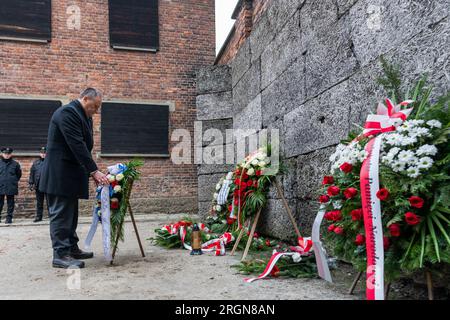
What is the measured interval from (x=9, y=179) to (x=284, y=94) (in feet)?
23.6

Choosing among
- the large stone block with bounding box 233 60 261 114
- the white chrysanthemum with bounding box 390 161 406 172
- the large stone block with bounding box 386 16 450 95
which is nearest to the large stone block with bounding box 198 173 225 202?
the large stone block with bounding box 233 60 261 114

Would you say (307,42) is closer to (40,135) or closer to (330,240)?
(330,240)

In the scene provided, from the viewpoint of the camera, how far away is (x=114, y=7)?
11.2m

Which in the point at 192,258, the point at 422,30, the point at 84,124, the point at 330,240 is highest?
the point at 422,30

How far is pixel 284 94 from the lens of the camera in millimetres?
5117

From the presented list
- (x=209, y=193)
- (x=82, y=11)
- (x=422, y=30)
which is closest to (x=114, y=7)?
(x=82, y=11)

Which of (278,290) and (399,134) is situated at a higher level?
(399,134)

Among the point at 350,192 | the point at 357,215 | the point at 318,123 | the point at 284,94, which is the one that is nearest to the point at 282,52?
the point at 284,94

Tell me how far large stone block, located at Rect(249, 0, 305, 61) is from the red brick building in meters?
5.48

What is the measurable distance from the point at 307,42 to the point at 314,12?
1.03 ft

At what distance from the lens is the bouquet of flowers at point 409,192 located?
2.13 metres

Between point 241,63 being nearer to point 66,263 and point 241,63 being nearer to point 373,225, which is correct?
point 66,263

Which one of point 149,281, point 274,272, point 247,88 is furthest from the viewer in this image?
point 247,88

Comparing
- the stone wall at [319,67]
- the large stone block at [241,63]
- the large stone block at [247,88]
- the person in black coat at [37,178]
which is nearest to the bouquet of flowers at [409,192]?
the stone wall at [319,67]
